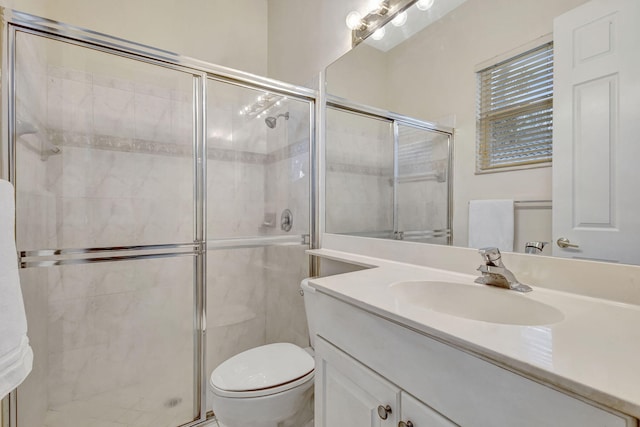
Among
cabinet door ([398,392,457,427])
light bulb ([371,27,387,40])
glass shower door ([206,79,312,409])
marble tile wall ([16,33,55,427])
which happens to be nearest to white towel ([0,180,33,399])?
marble tile wall ([16,33,55,427])

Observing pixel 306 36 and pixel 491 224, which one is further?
pixel 306 36

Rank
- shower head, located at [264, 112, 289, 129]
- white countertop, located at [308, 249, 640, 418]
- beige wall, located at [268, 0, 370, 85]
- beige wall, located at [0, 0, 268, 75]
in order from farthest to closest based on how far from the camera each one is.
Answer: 1. shower head, located at [264, 112, 289, 129]
2. beige wall, located at [0, 0, 268, 75]
3. beige wall, located at [268, 0, 370, 85]
4. white countertop, located at [308, 249, 640, 418]

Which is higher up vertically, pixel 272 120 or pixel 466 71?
pixel 272 120

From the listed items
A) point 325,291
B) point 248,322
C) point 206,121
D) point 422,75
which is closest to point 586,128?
point 422,75

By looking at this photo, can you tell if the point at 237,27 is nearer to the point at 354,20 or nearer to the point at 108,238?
the point at 354,20

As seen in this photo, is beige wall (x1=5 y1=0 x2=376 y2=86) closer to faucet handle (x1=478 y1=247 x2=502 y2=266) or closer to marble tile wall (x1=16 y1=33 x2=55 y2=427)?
marble tile wall (x1=16 y1=33 x2=55 y2=427)

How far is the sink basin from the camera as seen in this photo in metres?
0.69

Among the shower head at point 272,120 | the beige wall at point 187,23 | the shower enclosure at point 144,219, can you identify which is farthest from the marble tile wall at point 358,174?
the beige wall at point 187,23

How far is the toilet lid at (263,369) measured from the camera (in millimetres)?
1103

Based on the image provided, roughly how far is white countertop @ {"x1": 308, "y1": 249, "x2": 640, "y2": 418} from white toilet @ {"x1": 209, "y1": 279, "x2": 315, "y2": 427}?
61 cm

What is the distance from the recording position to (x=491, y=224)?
2.98ft

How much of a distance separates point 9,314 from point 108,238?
837mm

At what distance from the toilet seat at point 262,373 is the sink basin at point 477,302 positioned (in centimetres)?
65

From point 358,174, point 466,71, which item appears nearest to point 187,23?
point 358,174
